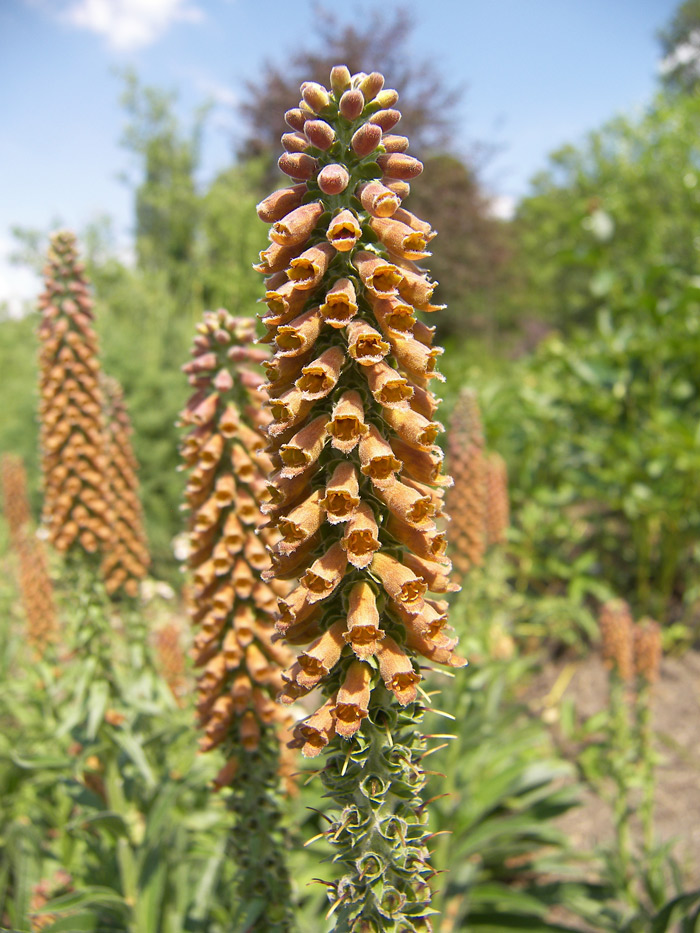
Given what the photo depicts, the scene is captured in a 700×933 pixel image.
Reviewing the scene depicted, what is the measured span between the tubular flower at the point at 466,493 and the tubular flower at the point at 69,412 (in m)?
2.67

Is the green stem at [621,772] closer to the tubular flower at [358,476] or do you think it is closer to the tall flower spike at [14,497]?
the tubular flower at [358,476]

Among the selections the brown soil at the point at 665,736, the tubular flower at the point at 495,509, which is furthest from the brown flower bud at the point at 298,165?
the brown soil at the point at 665,736

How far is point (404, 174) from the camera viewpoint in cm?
194

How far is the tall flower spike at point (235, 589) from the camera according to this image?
2.94 meters

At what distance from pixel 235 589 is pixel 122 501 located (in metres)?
2.29

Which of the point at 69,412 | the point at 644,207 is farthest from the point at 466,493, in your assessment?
the point at 644,207

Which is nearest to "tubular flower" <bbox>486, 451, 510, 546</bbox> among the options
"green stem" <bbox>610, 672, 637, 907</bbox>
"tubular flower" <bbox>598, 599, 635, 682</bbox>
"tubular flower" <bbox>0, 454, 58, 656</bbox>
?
"tubular flower" <bbox>598, 599, 635, 682</bbox>

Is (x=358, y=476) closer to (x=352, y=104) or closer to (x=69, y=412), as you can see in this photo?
(x=352, y=104)

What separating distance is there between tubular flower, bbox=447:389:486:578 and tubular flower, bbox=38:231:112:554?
2669 mm

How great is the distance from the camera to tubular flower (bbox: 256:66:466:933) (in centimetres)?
180

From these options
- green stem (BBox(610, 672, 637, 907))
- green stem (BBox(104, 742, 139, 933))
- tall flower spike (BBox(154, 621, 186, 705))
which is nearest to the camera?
green stem (BBox(104, 742, 139, 933))

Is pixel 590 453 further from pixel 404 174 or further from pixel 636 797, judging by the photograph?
pixel 404 174

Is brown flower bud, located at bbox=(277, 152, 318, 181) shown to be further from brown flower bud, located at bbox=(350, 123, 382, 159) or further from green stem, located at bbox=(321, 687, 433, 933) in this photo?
green stem, located at bbox=(321, 687, 433, 933)

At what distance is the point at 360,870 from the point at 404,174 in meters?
1.96
